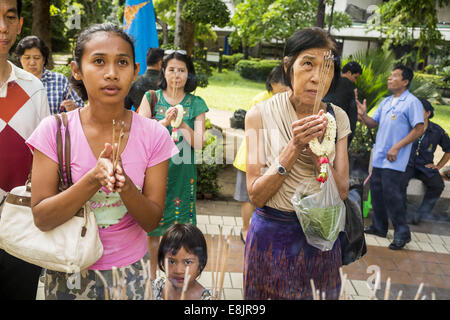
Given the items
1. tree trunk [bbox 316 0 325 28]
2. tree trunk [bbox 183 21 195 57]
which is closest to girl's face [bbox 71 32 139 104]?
tree trunk [bbox 316 0 325 28]

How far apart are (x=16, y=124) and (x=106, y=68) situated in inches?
28.5

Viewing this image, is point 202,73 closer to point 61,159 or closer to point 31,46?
point 31,46

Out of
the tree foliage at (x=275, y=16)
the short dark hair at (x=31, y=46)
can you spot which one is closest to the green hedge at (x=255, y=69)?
the tree foliage at (x=275, y=16)

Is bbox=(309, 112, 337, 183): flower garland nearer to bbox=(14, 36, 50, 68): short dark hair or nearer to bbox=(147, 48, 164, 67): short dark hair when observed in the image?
bbox=(147, 48, 164, 67): short dark hair

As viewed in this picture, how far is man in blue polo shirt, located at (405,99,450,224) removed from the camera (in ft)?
17.0

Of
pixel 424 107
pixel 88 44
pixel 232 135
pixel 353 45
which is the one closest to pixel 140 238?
pixel 88 44

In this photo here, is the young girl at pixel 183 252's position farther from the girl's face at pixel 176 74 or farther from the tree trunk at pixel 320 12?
the tree trunk at pixel 320 12

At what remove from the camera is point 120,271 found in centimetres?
163

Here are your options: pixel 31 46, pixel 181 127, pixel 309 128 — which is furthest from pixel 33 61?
pixel 309 128

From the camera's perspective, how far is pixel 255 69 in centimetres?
2000

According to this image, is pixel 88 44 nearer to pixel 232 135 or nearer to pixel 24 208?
pixel 24 208

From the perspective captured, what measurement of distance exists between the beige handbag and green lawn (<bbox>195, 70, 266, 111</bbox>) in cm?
947
